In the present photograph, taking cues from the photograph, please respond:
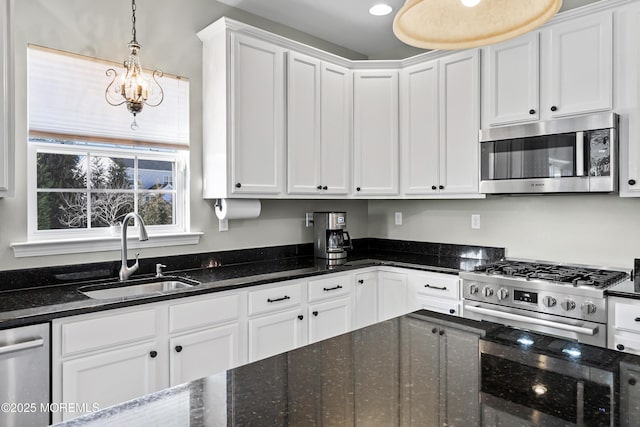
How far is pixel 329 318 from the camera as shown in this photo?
3.05 m

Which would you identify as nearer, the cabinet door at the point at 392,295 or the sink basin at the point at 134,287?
the sink basin at the point at 134,287

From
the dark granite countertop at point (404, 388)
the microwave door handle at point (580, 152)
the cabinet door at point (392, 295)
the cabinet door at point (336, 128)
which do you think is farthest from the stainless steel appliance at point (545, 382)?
the cabinet door at point (336, 128)

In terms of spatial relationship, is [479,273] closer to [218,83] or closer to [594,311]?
[594,311]

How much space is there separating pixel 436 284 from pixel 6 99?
107 inches

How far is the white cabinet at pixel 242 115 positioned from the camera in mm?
2865

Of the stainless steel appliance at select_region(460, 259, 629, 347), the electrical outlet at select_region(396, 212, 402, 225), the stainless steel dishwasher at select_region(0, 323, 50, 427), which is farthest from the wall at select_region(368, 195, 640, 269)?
the stainless steel dishwasher at select_region(0, 323, 50, 427)

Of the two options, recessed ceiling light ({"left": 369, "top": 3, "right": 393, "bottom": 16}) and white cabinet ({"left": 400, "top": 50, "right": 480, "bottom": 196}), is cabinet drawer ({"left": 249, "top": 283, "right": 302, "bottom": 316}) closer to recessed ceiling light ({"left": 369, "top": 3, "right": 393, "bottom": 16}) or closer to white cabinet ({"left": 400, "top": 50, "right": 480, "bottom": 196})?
white cabinet ({"left": 400, "top": 50, "right": 480, "bottom": 196})

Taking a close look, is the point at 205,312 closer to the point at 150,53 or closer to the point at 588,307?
the point at 150,53

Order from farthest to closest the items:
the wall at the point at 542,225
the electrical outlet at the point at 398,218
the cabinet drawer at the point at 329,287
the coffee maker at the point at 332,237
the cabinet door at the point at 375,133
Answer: the electrical outlet at the point at 398,218 → the cabinet door at the point at 375,133 → the coffee maker at the point at 332,237 → the cabinet drawer at the point at 329,287 → the wall at the point at 542,225

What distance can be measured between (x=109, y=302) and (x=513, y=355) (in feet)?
5.68

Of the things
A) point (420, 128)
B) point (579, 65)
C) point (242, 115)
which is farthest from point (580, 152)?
point (242, 115)

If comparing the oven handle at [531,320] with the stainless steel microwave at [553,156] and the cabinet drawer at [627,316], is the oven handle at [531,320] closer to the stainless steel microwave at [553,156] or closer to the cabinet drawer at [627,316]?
the cabinet drawer at [627,316]

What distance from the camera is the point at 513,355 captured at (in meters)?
1.22

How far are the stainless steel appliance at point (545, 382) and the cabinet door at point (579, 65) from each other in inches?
75.5
